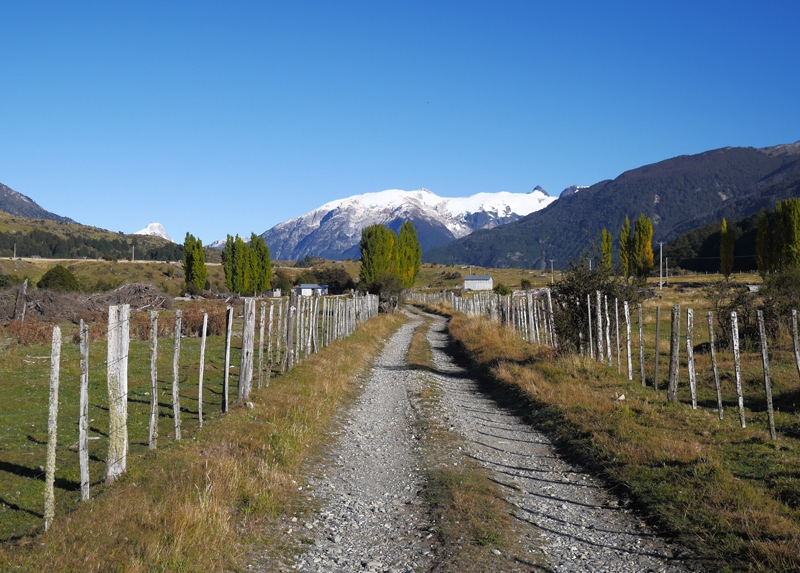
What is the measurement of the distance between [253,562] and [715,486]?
5.39 meters

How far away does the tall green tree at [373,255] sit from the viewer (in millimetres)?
71562

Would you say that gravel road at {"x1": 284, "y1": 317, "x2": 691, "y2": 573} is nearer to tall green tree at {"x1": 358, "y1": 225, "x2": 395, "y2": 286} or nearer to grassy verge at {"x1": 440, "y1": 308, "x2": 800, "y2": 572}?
grassy verge at {"x1": 440, "y1": 308, "x2": 800, "y2": 572}

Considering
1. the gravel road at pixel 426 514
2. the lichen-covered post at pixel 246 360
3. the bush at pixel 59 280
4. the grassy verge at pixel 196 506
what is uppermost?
the bush at pixel 59 280

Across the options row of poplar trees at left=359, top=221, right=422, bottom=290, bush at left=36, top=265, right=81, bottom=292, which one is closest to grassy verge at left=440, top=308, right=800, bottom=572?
bush at left=36, top=265, right=81, bottom=292

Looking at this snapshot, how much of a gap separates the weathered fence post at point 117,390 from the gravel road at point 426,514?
8.15ft

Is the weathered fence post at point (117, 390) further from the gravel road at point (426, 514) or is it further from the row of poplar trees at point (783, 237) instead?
the row of poplar trees at point (783, 237)

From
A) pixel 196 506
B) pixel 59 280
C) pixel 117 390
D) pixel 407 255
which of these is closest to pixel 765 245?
pixel 407 255

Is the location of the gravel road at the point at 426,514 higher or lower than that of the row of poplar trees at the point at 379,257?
lower

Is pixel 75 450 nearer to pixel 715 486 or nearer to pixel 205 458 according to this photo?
pixel 205 458

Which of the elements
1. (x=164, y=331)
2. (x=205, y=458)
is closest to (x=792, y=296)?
(x=205, y=458)

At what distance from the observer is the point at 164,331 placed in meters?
Result: 31.4

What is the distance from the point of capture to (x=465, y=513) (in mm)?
7582

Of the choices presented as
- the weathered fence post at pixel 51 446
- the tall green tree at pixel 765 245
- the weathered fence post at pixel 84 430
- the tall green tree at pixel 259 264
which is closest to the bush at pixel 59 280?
the tall green tree at pixel 259 264

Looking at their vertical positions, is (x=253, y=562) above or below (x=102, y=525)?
below
